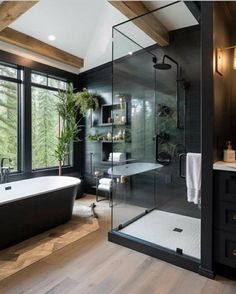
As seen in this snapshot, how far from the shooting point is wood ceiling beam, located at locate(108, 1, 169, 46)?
273cm

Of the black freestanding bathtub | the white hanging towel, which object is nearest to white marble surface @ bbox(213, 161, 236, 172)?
the white hanging towel

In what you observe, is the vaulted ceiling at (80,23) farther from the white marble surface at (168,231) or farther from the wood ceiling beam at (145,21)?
the white marble surface at (168,231)

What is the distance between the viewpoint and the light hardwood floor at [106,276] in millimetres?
1873

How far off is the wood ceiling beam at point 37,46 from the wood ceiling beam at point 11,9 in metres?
0.56

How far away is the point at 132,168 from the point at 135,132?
0.63 m

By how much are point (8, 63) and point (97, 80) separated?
1.77 m

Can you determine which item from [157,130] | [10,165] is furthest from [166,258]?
[10,165]

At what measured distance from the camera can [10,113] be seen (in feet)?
12.9

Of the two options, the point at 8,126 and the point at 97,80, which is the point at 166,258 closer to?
the point at 8,126

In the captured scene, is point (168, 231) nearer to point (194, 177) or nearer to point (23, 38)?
point (194, 177)

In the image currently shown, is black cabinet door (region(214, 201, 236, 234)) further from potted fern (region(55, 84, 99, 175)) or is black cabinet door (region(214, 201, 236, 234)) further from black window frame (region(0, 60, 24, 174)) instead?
black window frame (region(0, 60, 24, 174))

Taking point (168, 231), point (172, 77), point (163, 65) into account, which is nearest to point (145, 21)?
point (163, 65)

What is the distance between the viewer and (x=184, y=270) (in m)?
2.15

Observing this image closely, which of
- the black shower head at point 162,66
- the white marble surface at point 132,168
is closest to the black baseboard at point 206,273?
the white marble surface at point 132,168
